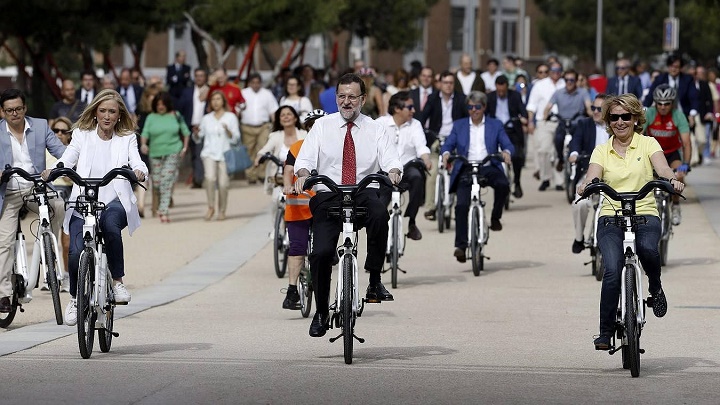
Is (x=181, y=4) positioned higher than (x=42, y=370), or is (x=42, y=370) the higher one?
(x=181, y=4)

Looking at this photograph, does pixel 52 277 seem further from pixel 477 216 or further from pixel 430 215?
pixel 430 215

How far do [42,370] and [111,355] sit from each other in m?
0.80

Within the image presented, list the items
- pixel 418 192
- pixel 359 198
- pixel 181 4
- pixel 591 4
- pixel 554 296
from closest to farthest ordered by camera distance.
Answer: pixel 359 198
pixel 554 296
pixel 418 192
pixel 181 4
pixel 591 4

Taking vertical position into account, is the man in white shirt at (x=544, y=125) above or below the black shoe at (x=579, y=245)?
above

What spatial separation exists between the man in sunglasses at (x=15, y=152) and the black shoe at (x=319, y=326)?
2765 mm

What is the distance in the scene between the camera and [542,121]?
25.7 m

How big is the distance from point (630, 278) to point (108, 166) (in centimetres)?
328

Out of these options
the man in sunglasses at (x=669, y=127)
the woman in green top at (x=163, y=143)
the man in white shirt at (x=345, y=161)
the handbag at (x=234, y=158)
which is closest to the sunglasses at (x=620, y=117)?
the man in white shirt at (x=345, y=161)

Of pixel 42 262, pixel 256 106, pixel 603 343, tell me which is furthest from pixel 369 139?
pixel 256 106

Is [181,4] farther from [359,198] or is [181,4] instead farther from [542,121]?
[359,198]

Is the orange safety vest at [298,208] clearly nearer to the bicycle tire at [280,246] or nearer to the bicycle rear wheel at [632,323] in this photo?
the bicycle tire at [280,246]

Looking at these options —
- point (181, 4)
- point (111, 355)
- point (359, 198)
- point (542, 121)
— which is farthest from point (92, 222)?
point (181, 4)

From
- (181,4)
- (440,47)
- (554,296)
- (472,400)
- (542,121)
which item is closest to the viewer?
(472,400)

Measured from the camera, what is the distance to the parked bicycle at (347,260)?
974 cm
